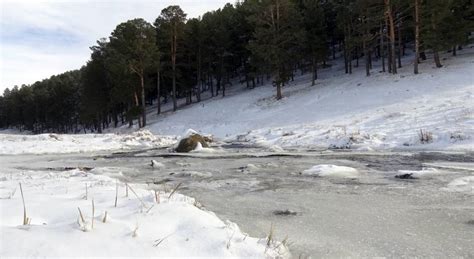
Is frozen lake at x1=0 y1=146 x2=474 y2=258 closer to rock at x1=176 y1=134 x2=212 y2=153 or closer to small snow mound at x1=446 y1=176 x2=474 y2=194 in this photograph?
small snow mound at x1=446 y1=176 x2=474 y2=194

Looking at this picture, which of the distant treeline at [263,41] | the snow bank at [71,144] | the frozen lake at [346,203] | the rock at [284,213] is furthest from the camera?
the distant treeline at [263,41]

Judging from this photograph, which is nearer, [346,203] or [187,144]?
[346,203]

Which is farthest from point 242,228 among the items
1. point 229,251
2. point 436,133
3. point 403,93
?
point 403,93

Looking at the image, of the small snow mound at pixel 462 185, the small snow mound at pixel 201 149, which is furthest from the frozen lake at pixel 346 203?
the small snow mound at pixel 201 149

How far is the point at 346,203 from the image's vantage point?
21.3 feet

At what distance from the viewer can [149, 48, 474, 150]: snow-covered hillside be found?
17.6m

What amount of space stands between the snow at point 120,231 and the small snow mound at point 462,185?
4.60 meters

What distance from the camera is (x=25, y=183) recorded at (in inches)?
293

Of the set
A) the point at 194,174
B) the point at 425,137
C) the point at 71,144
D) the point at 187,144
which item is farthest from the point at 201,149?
the point at 71,144

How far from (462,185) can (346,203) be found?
265cm

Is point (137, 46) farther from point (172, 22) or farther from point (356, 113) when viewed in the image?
point (356, 113)

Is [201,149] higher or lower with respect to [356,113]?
lower

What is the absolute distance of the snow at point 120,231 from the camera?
324 cm

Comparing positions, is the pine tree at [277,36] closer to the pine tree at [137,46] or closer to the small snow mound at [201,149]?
the pine tree at [137,46]
